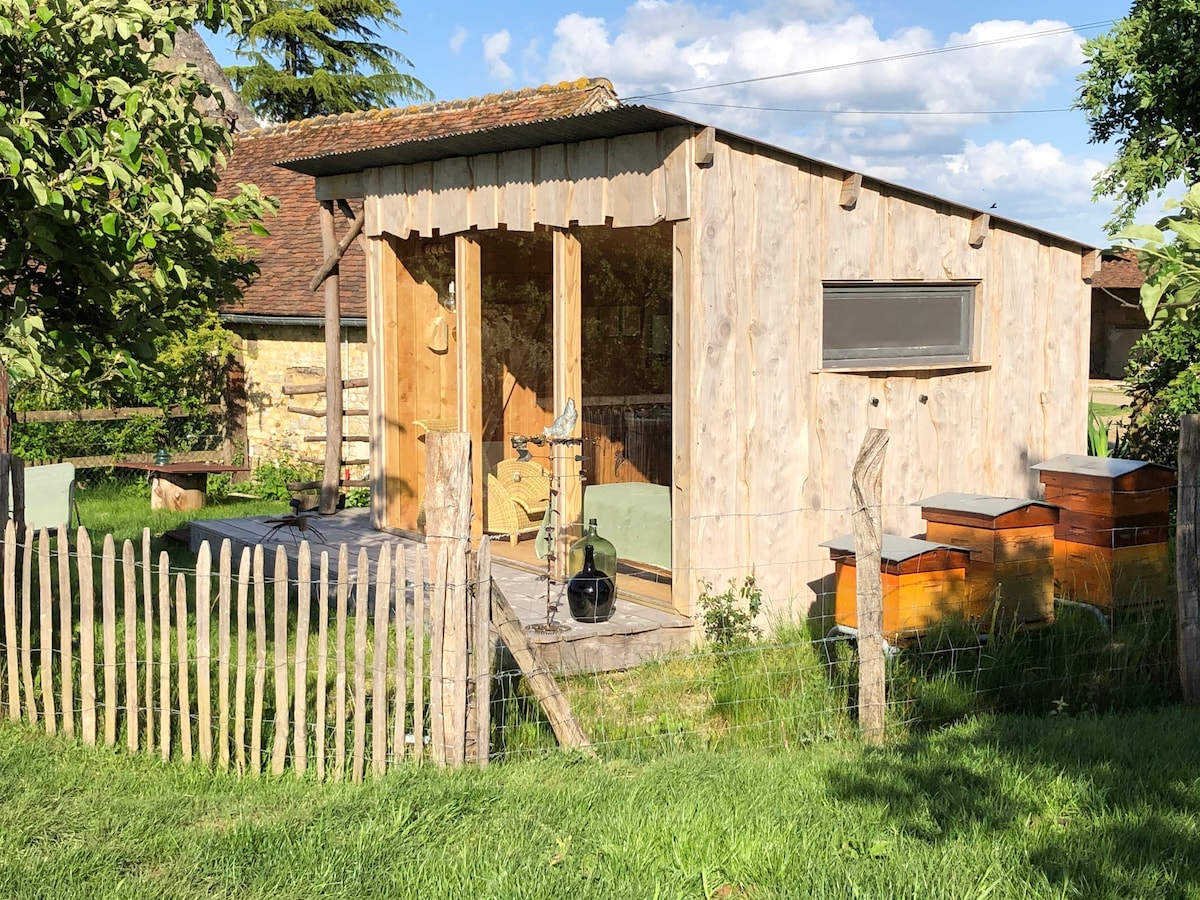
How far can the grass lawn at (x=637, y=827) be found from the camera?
15.3ft

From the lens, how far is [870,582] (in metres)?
6.81

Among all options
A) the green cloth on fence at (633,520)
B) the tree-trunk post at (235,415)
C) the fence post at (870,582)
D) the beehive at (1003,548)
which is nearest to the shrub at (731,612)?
the green cloth on fence at (633,520)

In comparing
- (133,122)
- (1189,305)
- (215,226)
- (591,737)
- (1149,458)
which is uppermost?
(133,122)

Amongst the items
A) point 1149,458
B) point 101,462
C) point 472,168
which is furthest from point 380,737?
point 101,462

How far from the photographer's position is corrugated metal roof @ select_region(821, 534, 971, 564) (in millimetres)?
7527

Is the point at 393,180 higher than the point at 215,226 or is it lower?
higher

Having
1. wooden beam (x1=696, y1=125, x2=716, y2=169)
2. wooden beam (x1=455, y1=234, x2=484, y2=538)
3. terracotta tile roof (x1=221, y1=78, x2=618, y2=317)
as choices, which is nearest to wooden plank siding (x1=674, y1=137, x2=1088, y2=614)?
wooden beam (x1=696, y1=125, x2=716, y2=169)

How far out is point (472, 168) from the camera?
10.7 meters

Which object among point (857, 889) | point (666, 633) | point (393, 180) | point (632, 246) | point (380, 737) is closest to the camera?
point (857, 889)

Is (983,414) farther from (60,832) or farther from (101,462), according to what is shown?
(101,462)

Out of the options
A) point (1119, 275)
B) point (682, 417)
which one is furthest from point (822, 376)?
point (1119, 275)

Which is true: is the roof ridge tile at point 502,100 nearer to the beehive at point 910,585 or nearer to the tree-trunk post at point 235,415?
the tree-trunk post at point 235,415

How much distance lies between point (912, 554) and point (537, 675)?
2.53 m

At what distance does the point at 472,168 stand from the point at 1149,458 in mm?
8435
